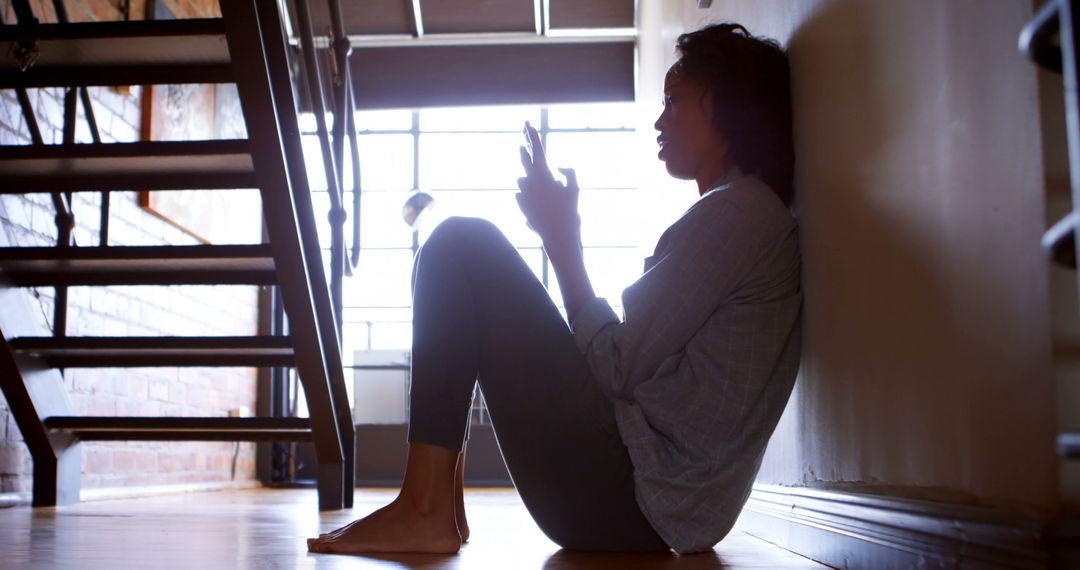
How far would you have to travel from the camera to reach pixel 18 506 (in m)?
3.22

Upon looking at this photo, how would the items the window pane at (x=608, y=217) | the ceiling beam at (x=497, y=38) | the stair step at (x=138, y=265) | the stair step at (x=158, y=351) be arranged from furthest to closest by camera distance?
the window pane at (x=608, y=217), the ceiling beam at (x=497, y=38), the stair step at (x=158, y=351), the stair step at (x=138, y=265)

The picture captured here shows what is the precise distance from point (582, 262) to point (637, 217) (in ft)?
13.7

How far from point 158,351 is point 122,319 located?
1566mm

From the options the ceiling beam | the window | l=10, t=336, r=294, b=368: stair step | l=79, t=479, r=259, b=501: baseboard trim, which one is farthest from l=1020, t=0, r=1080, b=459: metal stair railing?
the window

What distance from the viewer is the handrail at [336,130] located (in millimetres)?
3137

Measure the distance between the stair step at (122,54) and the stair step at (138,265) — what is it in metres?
0.44

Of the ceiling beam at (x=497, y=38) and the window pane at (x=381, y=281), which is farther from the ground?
the ceiling beam at (x=497, y=38)

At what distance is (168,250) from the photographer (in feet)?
8.73

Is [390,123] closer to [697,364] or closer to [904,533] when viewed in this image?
[697,364]

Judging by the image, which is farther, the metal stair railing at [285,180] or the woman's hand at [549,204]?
the metal stair railing at [285,180]

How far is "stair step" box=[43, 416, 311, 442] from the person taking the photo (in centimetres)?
310

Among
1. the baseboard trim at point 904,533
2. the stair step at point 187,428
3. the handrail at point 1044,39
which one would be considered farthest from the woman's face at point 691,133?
the stair step at point 187,428

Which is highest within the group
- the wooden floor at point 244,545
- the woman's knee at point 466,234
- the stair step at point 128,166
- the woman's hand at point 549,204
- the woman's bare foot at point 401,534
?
the stair step at point 128,166

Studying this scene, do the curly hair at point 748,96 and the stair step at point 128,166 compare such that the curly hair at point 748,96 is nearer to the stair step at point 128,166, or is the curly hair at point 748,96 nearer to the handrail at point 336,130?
the stair step at point 128,166
